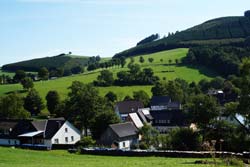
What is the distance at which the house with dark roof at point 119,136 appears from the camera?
214 ft

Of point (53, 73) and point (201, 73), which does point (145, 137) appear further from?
point (53, 73)

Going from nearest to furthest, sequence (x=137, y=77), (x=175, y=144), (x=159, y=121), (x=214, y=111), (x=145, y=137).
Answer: (x=175, y=144)
(x=214, y=111)
(x=145, y=137)
(x=159, y=121)
(x=137, y=77)

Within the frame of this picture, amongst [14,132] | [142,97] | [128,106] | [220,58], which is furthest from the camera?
[220,58]

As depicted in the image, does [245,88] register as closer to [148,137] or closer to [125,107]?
[148,137]

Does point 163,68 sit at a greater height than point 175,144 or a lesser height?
greater

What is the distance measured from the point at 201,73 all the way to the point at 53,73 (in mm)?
62125

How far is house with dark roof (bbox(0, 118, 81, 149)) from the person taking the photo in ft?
216

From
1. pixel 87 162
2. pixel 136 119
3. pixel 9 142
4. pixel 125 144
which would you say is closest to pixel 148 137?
pixel 125 144

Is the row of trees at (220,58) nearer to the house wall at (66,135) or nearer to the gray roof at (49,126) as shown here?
the house wall at (66,135)

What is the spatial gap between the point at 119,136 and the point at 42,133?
12181 mm

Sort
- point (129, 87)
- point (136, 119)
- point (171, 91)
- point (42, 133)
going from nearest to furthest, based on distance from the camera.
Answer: point (42, 133), point (136, 119), point (171, 91), point (129, 87)

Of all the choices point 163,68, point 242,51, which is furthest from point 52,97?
point 242,51

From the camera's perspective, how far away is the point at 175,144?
47.0 metres

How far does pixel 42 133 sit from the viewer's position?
65.9 meters
